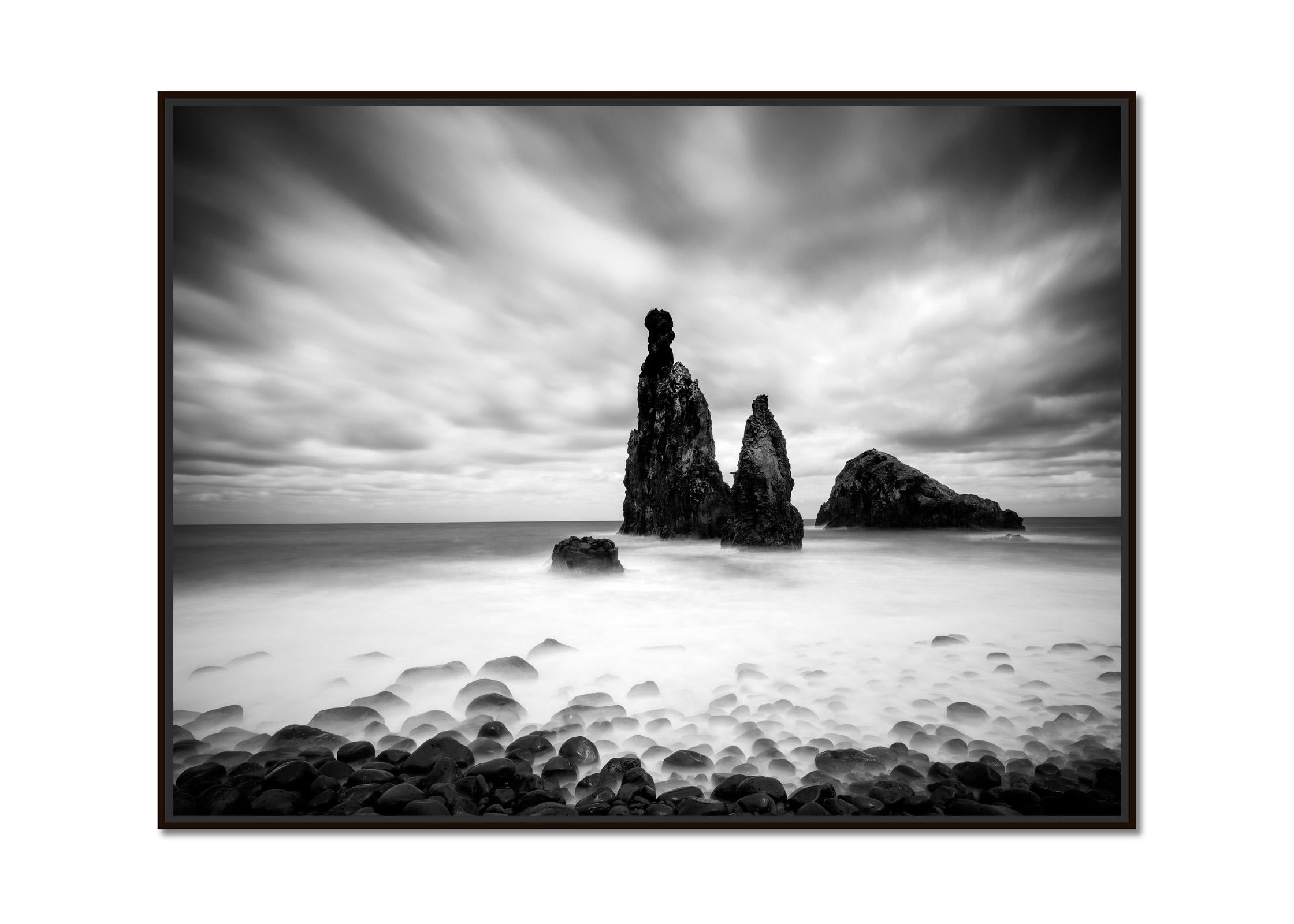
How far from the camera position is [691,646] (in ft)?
9.39

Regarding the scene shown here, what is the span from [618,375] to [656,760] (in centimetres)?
266

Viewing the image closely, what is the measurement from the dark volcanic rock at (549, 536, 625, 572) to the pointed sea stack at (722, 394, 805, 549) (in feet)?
7.59

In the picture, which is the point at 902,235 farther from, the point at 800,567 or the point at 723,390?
the point at 800,567

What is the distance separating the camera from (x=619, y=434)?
4.14 m

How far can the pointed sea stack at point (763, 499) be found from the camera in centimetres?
612

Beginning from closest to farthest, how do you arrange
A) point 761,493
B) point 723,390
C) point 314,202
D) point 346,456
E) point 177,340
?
point 177,340, point 314,202, point 346,456, point 723,390, point 761,493

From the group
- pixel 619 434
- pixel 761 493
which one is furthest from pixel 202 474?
pixel 761 493

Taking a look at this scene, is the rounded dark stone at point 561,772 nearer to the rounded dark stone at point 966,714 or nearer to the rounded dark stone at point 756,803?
the rounded dark stone at point 756,803

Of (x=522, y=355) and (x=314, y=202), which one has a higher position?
(x=314, y=202)

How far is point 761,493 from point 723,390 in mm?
4109

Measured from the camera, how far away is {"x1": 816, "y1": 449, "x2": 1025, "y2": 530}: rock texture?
3.64m

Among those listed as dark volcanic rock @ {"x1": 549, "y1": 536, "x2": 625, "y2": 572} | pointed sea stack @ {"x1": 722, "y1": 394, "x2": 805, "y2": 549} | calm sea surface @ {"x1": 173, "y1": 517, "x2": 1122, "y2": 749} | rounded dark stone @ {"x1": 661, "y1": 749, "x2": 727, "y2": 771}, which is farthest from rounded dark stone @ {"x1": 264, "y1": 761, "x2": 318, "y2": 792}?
pointed sea stack @ {"x1": 722, "y1": 394, "x2": 805, "y2": 549}

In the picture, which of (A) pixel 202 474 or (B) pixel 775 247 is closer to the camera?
(A) pixel 202 474

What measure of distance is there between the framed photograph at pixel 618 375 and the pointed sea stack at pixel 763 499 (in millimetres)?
2425
